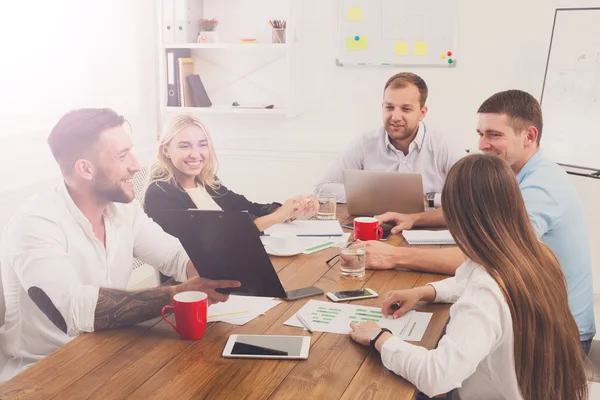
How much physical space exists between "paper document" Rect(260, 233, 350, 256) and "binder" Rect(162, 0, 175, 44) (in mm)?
2146

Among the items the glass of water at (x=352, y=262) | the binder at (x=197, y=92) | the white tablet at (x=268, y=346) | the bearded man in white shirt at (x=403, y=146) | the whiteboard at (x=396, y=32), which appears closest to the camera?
the white tablet at (x=268, y=346)

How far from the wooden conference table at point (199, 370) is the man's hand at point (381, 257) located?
424mm

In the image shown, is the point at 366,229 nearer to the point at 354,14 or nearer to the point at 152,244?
the point at 152,244

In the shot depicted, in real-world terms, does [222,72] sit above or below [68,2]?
below

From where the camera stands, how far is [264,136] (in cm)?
429

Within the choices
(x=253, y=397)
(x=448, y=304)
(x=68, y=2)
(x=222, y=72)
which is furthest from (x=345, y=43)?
(x=253, y=397)

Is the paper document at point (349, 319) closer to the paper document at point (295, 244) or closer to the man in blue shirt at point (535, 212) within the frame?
the man in blue shirt at point (535, 212)

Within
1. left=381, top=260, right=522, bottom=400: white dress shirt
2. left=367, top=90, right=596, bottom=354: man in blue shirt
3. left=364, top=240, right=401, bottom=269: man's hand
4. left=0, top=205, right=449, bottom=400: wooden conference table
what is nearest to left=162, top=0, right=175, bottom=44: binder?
left=367, top=90, right=596, bottom=354: man in blue shirt

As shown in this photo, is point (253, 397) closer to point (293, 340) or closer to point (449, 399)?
point (293, 340)

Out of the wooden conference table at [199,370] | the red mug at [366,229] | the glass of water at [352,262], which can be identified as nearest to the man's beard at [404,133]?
the red mug at [366,229]

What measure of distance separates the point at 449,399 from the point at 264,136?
2.79 m

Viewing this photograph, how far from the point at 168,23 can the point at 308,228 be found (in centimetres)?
209

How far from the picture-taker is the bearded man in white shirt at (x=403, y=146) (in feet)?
10.6

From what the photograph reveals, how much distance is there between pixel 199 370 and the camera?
1.41 meters
